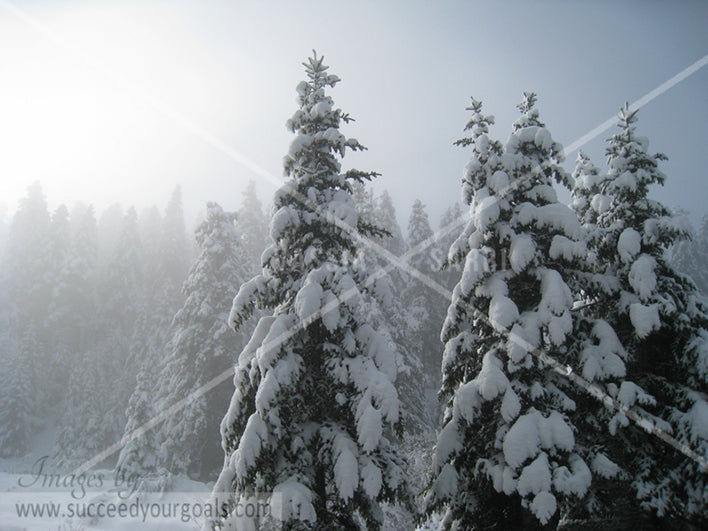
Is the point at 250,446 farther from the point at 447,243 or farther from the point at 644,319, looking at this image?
the point at 447,243

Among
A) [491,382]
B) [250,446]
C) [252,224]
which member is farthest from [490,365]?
[252,224]

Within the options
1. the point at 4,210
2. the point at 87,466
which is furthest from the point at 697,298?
the point at 4,210

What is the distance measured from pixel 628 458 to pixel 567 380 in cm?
269

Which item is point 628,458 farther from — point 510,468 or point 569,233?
point 569,233

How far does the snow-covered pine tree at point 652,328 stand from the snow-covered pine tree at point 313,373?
6.01 metres

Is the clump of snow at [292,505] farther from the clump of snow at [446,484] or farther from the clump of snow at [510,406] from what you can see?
the clump of snow at [510,406]

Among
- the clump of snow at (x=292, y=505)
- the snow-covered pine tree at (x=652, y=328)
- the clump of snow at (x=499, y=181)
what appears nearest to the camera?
the clump of snow at (x=292, y=505)

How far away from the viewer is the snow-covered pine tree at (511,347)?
8.76m

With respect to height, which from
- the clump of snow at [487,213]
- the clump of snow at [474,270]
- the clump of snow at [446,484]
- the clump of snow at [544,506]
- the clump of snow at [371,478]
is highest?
the clump of snow at [487,213]

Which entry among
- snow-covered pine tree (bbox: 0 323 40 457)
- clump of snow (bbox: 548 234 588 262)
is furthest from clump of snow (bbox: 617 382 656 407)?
snow-covered pine tree (bbox: 0 323 40 457)

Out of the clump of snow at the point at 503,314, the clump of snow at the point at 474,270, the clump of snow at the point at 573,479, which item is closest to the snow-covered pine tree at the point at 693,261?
the clump of snow at the point at 474,270

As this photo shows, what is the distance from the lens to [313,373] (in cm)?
941

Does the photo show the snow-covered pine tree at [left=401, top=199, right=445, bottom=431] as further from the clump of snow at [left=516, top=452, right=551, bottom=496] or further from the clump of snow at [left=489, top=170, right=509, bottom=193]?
the clump of snow at [left=516, top=452, right=551, bottom=496]

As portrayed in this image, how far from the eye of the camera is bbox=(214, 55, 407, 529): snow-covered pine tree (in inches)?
311
